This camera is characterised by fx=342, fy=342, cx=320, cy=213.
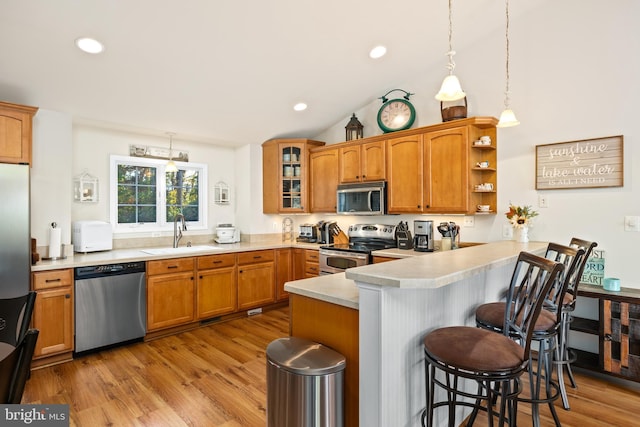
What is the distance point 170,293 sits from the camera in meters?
3.61

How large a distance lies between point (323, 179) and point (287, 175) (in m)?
0.54

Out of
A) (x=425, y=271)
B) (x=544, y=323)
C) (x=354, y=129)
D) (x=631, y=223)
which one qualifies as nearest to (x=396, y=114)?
(x=354, y=129)

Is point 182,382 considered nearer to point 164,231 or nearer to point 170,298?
point 170,298

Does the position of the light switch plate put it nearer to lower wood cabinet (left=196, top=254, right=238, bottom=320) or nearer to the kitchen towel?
lower wood cabinet (left=196, top=254, right=238, bottom=320)

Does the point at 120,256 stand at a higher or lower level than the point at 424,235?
lower

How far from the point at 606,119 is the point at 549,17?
3.66 ft

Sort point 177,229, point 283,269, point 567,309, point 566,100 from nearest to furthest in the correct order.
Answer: point 567,309, point 566,100, point 177,229, point 283,269

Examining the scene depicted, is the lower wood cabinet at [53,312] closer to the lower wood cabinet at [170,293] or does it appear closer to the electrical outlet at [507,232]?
the lower wood cabinet at [170,293]

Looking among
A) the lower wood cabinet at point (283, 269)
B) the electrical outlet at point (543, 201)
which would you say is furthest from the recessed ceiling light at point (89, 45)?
the electrical outlet at point (543, 201)

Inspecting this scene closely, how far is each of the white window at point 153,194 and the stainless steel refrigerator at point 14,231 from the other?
1247 millimetres

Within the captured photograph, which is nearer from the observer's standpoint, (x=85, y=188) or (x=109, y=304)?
(x=109, y=304)

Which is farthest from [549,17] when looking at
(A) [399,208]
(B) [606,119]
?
(A) [399,208]

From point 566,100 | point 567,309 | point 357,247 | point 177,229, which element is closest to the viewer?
point 567,309

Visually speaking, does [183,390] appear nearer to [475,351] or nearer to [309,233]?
[475,351]
